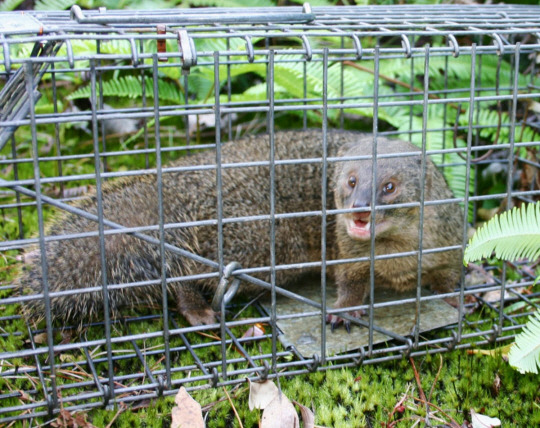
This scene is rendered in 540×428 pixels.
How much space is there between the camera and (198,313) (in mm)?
3631

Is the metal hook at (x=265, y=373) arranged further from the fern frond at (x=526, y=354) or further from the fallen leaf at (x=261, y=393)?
the fern frond at (x=526, y=354)

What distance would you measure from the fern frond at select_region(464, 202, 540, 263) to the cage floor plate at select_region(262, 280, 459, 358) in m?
0.79

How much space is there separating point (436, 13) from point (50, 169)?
3.40 m

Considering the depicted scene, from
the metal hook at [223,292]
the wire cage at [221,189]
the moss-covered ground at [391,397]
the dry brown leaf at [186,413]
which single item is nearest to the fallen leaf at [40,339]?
the wire cage at [221,189]

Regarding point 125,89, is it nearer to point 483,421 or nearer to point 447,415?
point 447,415

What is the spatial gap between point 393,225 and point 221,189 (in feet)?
3.67

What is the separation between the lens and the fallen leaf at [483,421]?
268 cm

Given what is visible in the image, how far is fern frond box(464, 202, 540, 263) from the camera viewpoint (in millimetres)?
2699

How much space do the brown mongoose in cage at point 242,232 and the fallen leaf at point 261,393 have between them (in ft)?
2.73

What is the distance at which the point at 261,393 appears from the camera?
2.79 m

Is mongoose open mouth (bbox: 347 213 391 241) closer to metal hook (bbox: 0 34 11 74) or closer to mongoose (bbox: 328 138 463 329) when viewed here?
mongoose (bbox: 328 138 463 329)

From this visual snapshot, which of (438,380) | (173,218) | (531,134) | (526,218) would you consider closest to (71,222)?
(173,218)

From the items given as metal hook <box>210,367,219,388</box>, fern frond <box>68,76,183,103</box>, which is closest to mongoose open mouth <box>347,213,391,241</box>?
metal hook <box>210,367,219,388</box>

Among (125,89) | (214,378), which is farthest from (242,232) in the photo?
(125,89)
